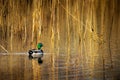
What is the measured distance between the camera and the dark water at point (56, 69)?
1404cm

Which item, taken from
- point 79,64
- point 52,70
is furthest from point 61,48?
point 52,70

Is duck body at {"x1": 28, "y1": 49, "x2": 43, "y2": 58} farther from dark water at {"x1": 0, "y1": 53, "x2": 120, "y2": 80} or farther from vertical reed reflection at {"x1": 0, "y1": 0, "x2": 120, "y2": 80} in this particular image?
dark water at {"x1": 0, "y1": 53, "x2": 120, "y2": 80}

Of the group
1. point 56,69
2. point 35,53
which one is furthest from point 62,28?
point 56,69

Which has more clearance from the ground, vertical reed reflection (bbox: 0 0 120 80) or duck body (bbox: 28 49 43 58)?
vertical reed reflection (bbox: 0 0 120 80)

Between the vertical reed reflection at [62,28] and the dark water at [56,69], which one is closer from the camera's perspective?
the dark water at [56,69]

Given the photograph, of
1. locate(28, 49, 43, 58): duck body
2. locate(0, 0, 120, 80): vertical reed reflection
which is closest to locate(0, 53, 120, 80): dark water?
locate(0, 0, 120, 80): vertical reed reflection

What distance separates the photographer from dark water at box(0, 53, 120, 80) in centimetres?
1404

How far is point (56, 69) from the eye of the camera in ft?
51.2

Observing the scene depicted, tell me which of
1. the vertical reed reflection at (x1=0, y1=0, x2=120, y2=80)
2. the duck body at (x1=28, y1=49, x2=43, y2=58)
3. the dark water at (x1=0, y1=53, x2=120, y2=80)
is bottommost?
the dark water at (x1=0, y1=53, x2=120, y2=80)

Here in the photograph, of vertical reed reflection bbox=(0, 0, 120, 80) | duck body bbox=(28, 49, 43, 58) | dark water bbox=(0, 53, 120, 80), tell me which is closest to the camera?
dark water bbox=(0, 53, 120, 80)

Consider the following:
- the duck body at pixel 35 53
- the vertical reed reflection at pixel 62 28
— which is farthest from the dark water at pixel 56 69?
the duck body at pixel 35 53

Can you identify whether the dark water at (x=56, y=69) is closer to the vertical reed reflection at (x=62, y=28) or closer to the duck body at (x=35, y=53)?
the vertical reed reflection at (x=62, y=28)

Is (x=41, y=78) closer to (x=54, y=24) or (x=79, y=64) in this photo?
(x=79, y=64)

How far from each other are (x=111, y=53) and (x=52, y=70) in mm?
4802
